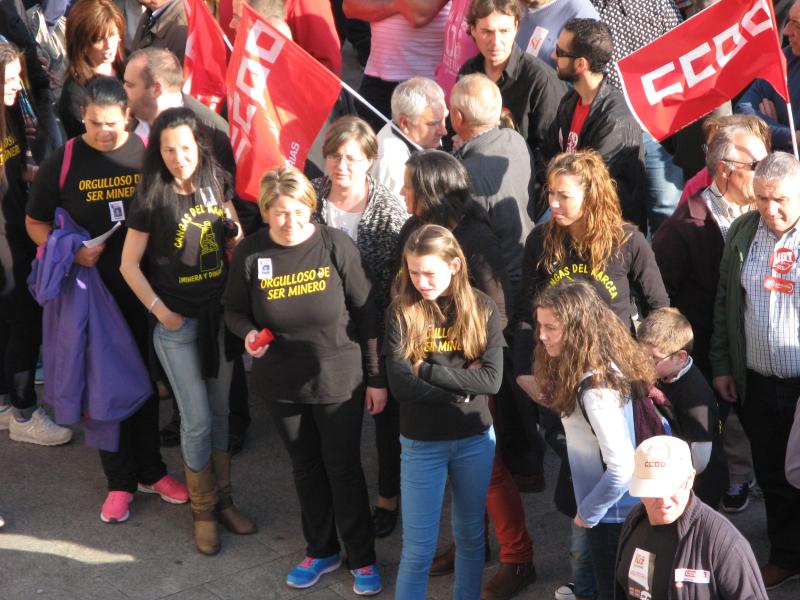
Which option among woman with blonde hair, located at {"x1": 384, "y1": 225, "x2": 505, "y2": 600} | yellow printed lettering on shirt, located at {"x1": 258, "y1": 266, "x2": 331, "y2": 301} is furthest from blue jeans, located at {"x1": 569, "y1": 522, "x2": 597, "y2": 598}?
yellow printed lettering on shirt, located at {"x1": 258, "y1": 266, "x2": 331, "y2": 301}

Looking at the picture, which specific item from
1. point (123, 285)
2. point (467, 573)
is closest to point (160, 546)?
point (123, 285)

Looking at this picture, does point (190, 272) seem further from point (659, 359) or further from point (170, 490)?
point (659, 359)

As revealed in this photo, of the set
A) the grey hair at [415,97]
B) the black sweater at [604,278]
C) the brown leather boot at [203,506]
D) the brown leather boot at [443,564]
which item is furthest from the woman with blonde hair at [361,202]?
the brown leather boot at [203,506]

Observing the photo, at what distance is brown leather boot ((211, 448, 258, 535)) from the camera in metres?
6.04

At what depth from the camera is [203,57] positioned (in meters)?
6.94

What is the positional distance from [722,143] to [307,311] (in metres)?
2.04

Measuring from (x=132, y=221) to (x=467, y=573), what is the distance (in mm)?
2244

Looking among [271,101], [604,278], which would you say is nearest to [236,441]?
[271,101]

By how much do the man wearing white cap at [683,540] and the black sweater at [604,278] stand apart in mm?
1356

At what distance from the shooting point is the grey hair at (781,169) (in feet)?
16.1

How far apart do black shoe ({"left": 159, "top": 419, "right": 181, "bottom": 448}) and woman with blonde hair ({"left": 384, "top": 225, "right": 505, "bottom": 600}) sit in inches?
93.8

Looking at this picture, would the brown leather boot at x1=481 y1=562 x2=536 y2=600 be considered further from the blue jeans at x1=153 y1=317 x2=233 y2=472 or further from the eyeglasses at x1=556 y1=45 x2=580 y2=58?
the eyeglasses at x1=556 y1=45 x2=580 y2=58

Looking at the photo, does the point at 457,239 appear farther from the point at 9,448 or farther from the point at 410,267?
the point at 9,448

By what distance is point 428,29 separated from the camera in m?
7.85
